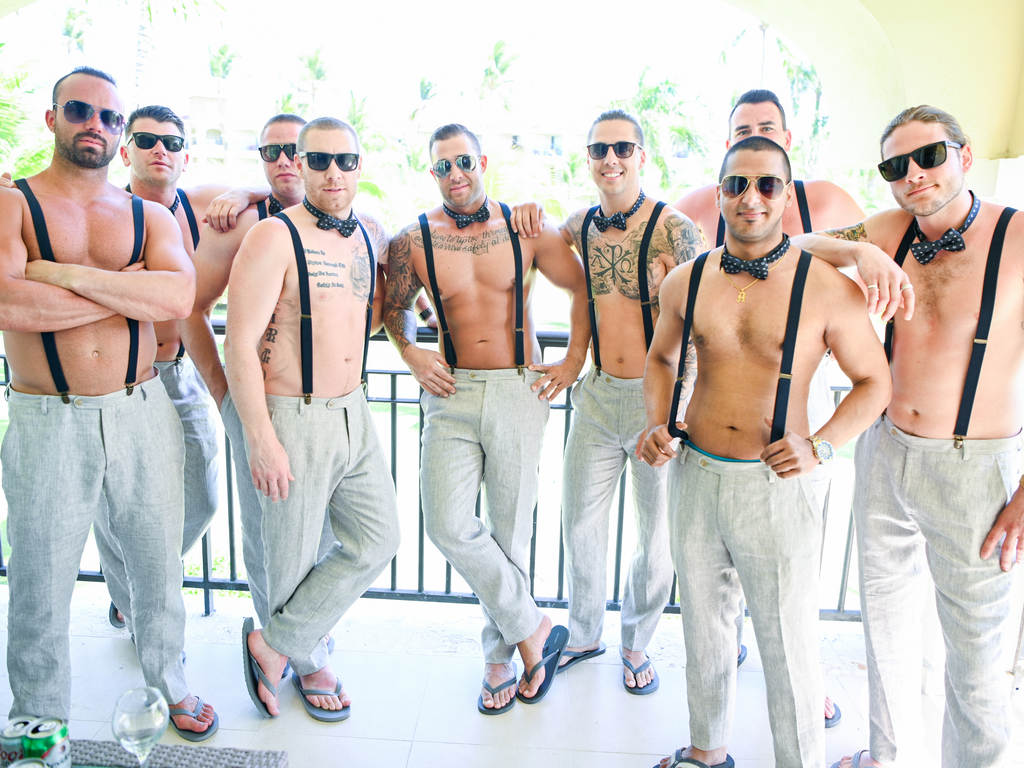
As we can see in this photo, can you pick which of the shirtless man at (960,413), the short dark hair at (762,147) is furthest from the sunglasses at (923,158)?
the short dark hair at (762,147)

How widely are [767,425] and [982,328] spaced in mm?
632

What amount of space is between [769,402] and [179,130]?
2.35 m

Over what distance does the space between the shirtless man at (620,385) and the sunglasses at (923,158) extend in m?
0.72

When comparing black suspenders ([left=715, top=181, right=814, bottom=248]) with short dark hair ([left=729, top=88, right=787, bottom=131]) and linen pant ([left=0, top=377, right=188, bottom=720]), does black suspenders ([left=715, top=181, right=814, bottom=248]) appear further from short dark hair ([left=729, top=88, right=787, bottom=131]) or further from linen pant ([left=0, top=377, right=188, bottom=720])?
linen pant ([left=0, top=377, right=188, bottom=720])

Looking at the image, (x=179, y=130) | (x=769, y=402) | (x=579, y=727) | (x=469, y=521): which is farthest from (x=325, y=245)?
(x=579, y=727)

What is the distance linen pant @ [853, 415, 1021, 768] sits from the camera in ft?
6.98

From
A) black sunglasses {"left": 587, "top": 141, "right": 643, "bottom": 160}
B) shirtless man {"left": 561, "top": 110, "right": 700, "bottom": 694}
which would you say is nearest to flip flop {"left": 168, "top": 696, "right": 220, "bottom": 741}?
shirtless man {"left": 561, "top": 110, "right": 700, "bottom": 694}

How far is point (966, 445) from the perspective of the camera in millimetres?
2137

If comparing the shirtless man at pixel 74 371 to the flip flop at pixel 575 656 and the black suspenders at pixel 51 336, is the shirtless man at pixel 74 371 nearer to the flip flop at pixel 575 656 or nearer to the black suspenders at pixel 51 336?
the black suspenders at pixel 51 336

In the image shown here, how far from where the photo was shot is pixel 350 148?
2.54 m

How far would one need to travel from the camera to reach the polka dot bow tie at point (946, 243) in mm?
2139

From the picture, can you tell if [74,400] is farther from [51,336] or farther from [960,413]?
[960,413]

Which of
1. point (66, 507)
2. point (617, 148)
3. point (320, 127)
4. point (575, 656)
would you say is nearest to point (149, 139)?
point (320, 127)

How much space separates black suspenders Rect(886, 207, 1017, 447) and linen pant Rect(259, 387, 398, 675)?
1.79 meters
